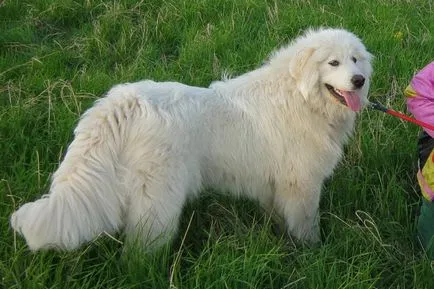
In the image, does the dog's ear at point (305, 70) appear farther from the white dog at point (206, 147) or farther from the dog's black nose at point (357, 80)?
the dog's black nose at point (357, 80)

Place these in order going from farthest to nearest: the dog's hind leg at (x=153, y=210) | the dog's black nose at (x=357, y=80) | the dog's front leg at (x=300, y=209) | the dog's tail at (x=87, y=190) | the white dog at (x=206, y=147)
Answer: the dog's front leg at (x=300, y=209), the dog's black nose at (x=357, y=80), the dog's hind leg at (x=153, y=210), the white dog at (x=206, y=147), the dog's tail at (x=87, y=190)

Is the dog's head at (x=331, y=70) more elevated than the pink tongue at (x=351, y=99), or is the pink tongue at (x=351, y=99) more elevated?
the dog's head at (x=331, y=70)

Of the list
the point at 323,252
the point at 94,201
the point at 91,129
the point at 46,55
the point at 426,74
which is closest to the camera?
the point at 94,201

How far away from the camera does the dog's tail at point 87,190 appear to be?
2041 millimetres

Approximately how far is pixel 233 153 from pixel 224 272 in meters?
0.75

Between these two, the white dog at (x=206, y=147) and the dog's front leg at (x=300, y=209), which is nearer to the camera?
the white dog at (x=206, y=147)

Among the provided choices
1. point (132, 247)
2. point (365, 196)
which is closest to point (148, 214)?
point (132, 247)

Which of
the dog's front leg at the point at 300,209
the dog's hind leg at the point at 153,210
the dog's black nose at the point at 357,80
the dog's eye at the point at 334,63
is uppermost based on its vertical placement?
the dog's eye at the point at 334,63

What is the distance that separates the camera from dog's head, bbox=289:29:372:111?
8.87ft

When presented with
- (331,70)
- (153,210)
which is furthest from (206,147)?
(331,70)

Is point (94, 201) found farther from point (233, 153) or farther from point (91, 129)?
point (233, 153)

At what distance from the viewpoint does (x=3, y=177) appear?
2859mm

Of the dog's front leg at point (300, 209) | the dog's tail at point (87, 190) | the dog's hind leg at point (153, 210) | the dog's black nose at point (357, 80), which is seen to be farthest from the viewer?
the dog's front leg at point (300, 209)

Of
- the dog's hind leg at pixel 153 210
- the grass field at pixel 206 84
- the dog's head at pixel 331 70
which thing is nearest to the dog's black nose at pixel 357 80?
the dog's head at pixel 331 70
